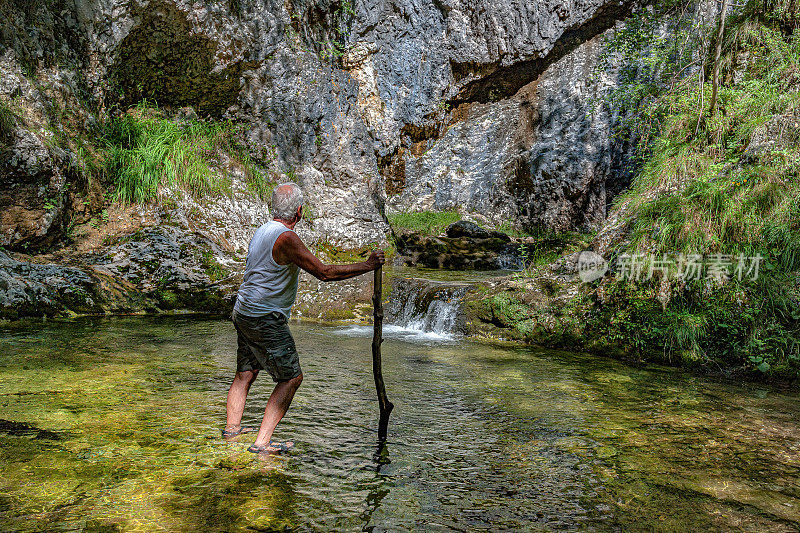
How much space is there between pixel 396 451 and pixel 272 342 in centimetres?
116

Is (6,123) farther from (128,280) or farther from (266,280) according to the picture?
(266,280)

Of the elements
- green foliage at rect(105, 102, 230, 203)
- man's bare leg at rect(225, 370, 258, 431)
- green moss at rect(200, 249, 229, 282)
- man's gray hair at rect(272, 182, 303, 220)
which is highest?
green foliage at rect(105, 102, 230, 203)

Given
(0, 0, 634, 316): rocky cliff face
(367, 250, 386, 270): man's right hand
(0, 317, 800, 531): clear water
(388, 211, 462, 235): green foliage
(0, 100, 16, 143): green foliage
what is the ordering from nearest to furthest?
(0, 317, 800, 531): clear water < (367, 250, 386, 270): man's right hand < (0, 100, 16, 143): green foliage < (0, 0, 634, 316): rocky cliff face < (388, 211, 462, 235): green foliage

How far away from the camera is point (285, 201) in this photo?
138 inches

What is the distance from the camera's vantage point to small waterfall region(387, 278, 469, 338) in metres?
8.99

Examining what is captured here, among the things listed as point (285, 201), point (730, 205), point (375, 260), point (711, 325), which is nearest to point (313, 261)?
point (375, 260)

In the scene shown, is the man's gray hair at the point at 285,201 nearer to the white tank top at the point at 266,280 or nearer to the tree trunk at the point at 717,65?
the white tank top at the point at 266,280

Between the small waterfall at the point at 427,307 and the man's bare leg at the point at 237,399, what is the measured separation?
5.36 m

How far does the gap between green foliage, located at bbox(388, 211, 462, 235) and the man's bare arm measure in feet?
40.9

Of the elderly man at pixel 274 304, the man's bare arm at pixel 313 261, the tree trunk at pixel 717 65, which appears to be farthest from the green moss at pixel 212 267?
the tree trunk at pixel 717 65

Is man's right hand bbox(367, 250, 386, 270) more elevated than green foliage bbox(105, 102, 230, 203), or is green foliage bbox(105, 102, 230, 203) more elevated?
green foliage bbox(105, 102, 230, 203)

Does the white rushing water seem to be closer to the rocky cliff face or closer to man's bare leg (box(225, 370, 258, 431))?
the rocky cliff face

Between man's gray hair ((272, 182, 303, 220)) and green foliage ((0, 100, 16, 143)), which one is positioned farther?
green foliage ((0, 100, 16, 143))

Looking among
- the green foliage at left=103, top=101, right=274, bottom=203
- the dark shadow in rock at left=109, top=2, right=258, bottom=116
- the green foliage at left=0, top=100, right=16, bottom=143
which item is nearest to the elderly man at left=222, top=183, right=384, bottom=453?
the green foliage at left=0, top=100, right=16, bottom=143
